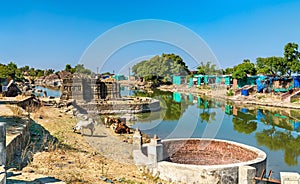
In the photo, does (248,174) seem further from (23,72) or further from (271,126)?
(23,72)

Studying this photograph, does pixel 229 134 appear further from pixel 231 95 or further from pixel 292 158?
pixel 231 95

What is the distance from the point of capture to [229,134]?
51.1 feet

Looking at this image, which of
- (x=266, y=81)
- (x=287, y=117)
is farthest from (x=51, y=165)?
(x=266, y=81)

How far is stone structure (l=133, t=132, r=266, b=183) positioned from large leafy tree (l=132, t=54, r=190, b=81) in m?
26.5

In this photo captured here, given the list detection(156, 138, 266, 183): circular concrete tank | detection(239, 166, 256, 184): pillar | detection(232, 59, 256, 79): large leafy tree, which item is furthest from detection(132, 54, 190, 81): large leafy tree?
detection(239, 166, 256, 184): pillar

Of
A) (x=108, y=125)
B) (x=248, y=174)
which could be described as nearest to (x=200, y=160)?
(x=248, y=174)

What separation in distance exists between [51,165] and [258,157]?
184 inches

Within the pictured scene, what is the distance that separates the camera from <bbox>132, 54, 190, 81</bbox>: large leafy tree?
3881 centimetres

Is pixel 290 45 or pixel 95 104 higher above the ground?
pixel 290 45

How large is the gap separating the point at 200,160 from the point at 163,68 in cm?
4131

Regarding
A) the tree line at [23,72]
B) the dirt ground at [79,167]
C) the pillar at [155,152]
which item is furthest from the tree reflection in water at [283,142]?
the tree line at [23,72]

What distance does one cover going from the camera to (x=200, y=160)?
8242 mm

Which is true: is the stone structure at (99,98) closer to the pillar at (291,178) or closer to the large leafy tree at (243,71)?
the pillar at (291,178)

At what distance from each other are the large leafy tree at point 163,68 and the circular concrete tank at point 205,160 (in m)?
26.5
